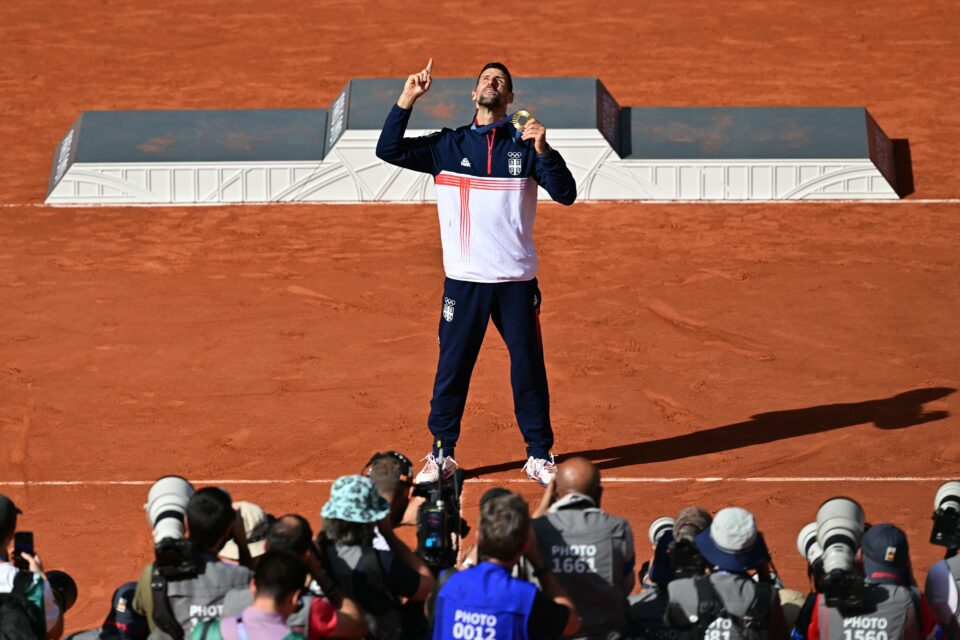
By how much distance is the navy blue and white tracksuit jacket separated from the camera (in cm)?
1077

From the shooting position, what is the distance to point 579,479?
758 centimetres

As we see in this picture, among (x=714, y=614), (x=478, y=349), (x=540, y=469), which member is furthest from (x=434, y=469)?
(x=714, y=614)

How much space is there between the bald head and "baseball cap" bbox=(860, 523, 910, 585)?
4.17 ft

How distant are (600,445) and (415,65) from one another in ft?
40.9

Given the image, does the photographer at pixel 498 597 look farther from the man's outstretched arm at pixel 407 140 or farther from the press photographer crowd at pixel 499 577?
the man's outstretched arm at pixel 407 140

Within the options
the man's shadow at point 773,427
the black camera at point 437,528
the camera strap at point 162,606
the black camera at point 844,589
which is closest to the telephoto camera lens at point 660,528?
the black camera at point 437,528

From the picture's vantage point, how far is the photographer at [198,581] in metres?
7.30

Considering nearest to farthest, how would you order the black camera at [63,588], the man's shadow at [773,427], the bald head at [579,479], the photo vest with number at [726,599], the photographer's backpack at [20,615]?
the photographer's backpack at [20,615]
the photo vest with number at [726,599]
the bald head at [579,479]
the black camera at [63,588]
the man's shadow at [773,427]

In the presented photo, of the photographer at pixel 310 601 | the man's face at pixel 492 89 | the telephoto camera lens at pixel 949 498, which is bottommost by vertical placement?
the photographer at pixel 310 601

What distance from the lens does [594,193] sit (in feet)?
60.7

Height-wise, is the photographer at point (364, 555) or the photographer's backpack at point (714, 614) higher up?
the photographer at point (364, 555)

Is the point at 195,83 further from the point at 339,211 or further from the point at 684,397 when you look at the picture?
the point at 684,397

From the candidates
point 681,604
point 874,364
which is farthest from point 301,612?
point 874,364

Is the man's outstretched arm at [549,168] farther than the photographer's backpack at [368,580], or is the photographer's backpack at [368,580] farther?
the man's outstretched arm at [549,168]
